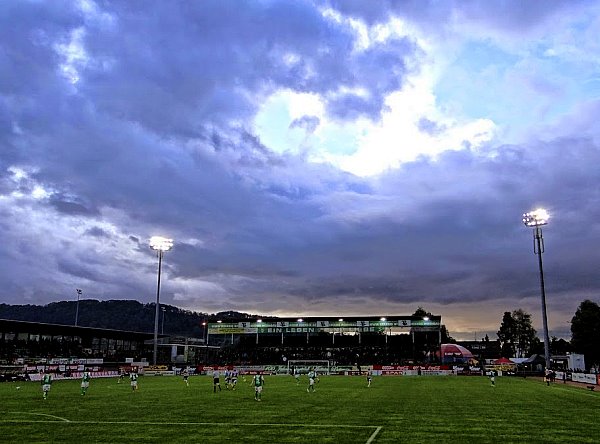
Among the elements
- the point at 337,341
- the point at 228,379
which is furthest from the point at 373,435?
the point at 337,341

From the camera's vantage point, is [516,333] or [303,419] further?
[516,333]

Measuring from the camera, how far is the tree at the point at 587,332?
109m

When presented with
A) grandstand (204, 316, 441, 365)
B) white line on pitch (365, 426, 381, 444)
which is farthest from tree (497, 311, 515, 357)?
white line on pitch (365, 426, 381, 444)

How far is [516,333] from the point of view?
18475 cm

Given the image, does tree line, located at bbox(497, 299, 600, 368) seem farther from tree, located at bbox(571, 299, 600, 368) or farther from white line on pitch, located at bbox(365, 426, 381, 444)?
white line on pitch, located at bbox(365, 426, 381, 444)

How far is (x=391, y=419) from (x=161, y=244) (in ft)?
217

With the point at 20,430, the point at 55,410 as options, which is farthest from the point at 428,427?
the point at 55,410

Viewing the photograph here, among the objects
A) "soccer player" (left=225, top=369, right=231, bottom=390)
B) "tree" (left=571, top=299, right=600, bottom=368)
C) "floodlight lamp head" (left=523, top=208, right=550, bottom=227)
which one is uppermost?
"floodlight lamp head" (left=523, top=208, right=550, bottom=227)

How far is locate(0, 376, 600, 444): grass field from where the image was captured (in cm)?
2180

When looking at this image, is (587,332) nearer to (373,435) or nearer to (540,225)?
(540,225)

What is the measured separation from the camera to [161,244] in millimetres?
87438

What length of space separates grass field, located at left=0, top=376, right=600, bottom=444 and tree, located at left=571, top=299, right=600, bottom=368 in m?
79.6

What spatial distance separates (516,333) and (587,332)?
77480 mm

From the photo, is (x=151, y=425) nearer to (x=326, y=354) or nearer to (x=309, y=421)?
(x=309, y=421)
